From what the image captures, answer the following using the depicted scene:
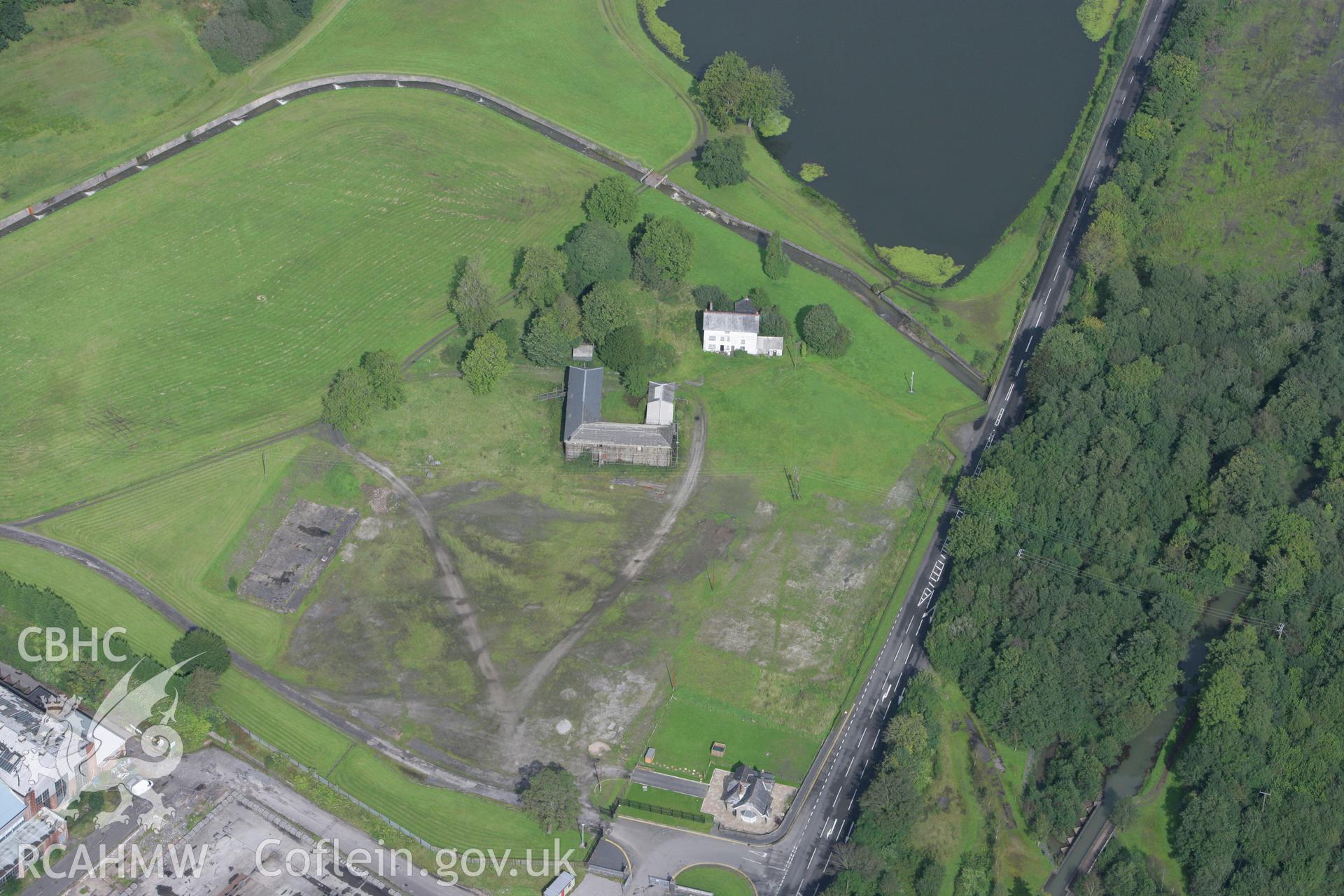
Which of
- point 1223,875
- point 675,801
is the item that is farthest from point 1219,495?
point 675,801

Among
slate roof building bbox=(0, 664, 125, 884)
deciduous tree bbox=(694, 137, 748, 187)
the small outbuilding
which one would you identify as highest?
deciduous tree bbox=(694, 137, 748, 187)

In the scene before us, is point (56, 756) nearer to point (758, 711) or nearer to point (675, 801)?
point (675, 801)

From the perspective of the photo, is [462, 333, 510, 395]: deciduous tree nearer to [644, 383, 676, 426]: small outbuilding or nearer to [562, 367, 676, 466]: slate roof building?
[562, 367, 676, 466]: slate roof building

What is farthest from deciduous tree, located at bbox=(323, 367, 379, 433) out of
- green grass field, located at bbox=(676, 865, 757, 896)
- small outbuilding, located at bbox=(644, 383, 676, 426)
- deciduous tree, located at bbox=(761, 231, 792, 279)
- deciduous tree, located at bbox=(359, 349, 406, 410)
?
green grass field, located at bbox=(676, 865, 757, 896)

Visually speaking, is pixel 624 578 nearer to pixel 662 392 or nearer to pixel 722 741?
pixel 722 741

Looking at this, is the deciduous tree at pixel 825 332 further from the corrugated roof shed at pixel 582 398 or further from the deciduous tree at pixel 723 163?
the corrugated roof shed at pixel 582 398

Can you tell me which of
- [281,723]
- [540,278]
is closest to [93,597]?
[281,723]
